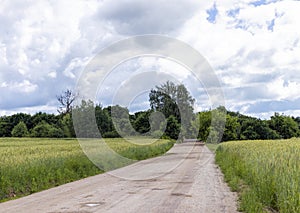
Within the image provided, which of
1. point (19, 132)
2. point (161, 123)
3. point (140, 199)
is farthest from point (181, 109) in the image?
point (19, 132)

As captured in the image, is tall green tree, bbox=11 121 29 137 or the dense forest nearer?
the dense forest

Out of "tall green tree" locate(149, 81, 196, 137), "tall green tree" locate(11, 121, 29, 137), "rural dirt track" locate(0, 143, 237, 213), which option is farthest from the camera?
"tall green tree" locate(11, 121, 29, 137)

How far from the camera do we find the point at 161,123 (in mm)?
43969

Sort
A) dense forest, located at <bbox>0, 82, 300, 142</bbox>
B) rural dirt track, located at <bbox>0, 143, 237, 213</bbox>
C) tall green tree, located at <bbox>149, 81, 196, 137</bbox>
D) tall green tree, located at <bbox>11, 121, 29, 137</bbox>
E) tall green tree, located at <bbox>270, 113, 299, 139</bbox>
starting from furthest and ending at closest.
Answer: tall green tree, located at <bbox>270, 113, 299, 139</bbox>
tall green tree, located at <bbox>11, 121, 29, 137</bbox>
tall green tree, located at <bbox>149, 81, 196, 137</bbox>
dense forest, located at <bbox>0, 82, 300, 142</bbox>
rural dirt track, located at <bbox>0, 143, 237, 213</bbox>

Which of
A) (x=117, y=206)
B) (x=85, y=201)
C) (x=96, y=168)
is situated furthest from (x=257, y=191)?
(x=96, y=168)

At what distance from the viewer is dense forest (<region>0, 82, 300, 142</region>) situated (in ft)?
95.9

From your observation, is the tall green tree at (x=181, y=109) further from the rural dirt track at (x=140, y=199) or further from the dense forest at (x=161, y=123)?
the rural dirt track at (x=140, y=199)

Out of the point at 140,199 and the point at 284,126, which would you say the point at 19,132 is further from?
the point at 140,199

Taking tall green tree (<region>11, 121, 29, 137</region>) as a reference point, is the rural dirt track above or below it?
below

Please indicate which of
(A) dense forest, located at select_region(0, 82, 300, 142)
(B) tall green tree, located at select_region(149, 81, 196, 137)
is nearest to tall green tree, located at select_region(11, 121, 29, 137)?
(A) dense forest, located at select_region(0, 82, 300, 142)

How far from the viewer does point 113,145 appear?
3412 cm

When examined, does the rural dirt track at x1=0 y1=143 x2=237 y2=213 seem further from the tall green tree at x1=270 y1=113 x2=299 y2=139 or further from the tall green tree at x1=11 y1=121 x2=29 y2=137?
the tall green tree at x1=270 y1=113 x2=299 y2=139

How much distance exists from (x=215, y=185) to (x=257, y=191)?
159 inches

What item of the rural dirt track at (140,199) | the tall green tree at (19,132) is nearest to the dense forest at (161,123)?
the tall green tree at (19,132)
